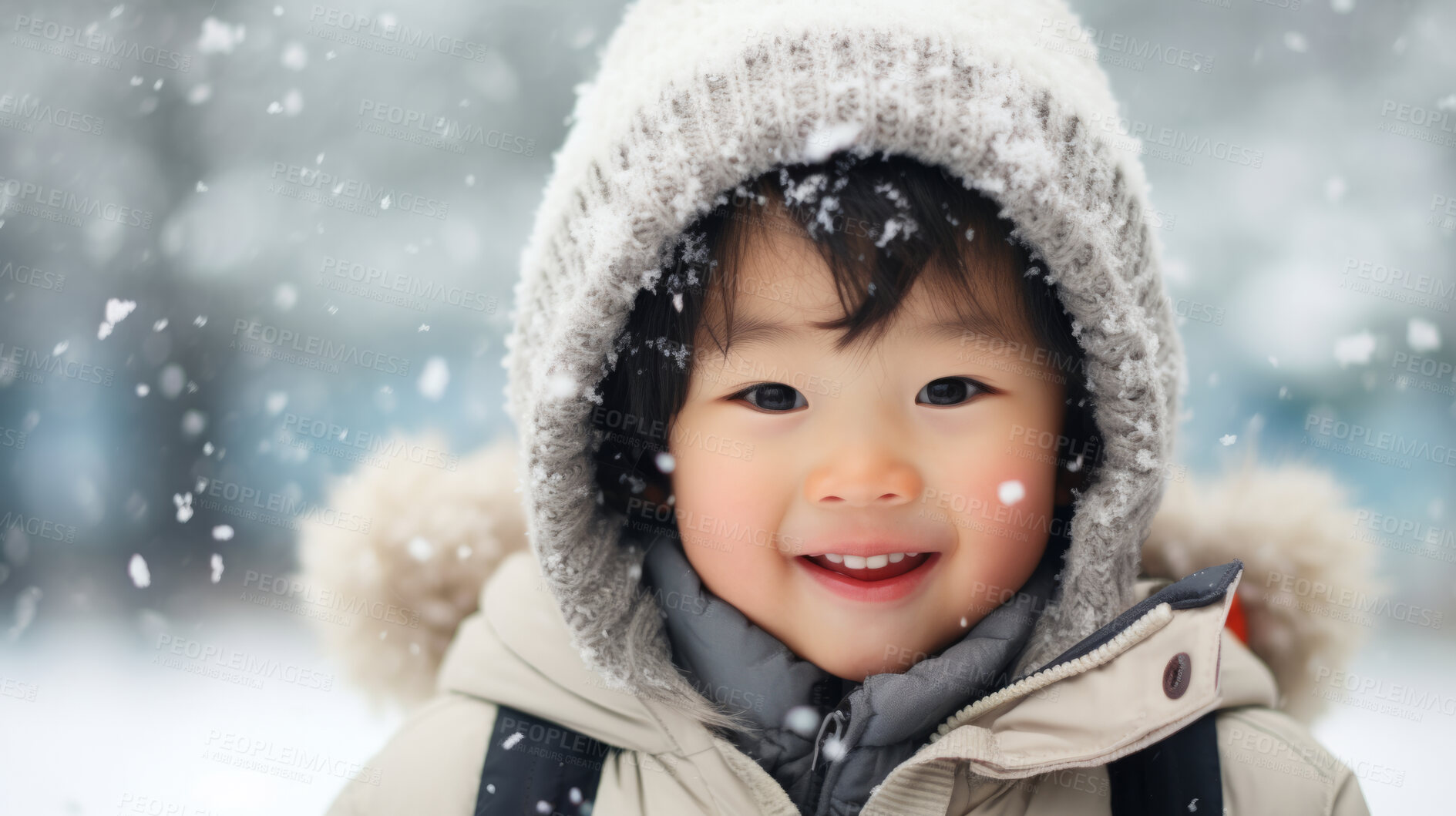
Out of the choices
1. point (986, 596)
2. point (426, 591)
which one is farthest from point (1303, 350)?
point (426, 591)

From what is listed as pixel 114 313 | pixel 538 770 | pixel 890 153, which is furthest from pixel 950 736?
→ pixel 114 313

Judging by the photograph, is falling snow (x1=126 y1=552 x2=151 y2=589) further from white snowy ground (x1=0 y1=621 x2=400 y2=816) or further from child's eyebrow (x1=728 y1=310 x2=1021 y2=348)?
child's eyebrow (x1=728 y1=310 x2=1021 y2=348)

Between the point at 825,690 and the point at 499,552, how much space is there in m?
0.55

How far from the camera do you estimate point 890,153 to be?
2.60 ft

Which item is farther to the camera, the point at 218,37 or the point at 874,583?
the point at 218,37

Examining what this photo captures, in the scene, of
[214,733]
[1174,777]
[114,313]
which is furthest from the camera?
[114,313]

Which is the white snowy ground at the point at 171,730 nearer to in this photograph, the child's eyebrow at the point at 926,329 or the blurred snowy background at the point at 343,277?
the blurred snowy background at the point at 343,277

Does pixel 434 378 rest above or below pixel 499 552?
above

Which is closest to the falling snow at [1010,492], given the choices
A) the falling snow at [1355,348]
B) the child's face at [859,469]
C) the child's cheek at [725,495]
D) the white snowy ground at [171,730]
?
the child's face at [859,469]

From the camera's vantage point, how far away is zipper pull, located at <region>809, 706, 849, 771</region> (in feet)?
2.96

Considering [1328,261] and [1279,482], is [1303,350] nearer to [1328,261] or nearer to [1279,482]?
[1328,261]

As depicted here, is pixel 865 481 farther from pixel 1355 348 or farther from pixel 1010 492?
pixel 1355 348

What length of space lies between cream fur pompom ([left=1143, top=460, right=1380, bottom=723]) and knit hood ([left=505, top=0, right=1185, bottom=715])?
271 mm

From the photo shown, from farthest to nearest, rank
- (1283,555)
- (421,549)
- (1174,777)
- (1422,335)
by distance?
(1422,335), (421,549), (1283,555), (1174,777)
